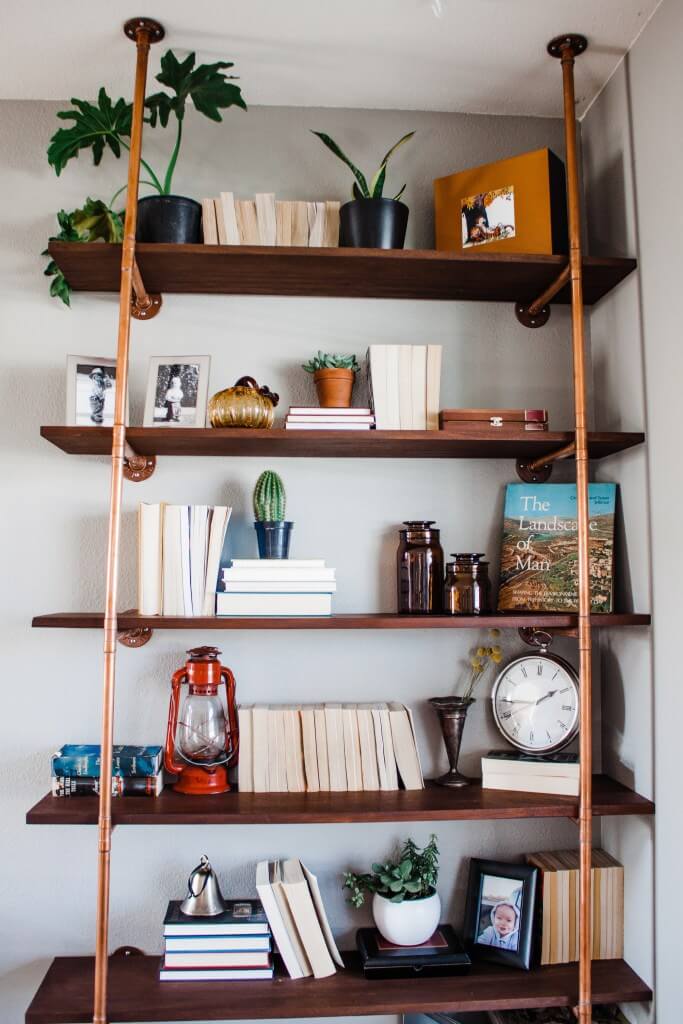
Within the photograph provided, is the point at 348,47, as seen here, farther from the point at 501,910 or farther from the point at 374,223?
the point at 501,910

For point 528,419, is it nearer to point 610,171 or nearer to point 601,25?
point 610,171

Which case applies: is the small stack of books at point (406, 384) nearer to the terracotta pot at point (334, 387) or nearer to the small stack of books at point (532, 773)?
the terracotta pot at point (334, 387)

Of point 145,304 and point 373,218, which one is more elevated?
point 373,218

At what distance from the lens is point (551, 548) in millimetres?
1911

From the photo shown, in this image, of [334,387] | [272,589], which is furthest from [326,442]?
[272,589]

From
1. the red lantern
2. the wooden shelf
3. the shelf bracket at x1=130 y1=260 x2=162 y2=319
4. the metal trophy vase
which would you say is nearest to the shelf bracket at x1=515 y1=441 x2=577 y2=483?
the wooden shelf

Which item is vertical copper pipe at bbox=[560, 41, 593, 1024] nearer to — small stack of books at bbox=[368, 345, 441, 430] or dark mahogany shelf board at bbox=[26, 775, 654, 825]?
dark mahogany shelf board at bbox=[26, 775, 654, 825]

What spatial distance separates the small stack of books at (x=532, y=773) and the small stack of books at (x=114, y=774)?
2.40 feet

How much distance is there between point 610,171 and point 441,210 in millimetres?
403

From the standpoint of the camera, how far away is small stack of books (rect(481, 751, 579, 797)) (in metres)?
1.78

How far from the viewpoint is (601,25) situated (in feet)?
5.83

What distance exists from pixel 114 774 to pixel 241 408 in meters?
0.85

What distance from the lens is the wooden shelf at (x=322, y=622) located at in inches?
67.2

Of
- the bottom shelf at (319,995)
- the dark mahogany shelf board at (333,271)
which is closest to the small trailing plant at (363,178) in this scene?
the dark mahogany shelf board at (333,271)
